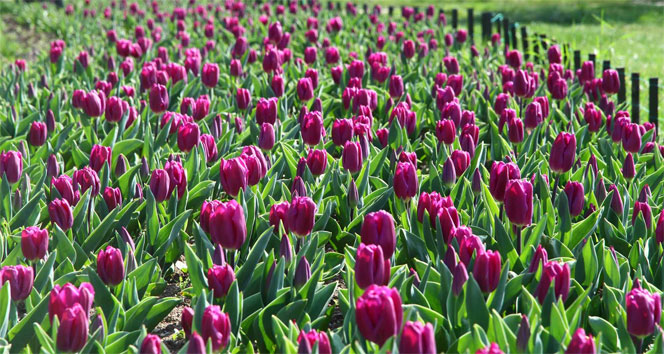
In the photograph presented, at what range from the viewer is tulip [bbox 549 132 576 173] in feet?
9.82

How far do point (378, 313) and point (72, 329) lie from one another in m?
0.69

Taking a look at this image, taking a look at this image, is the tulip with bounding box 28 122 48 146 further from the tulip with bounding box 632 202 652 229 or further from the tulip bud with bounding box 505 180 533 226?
the tulip with bounding box 632 202 652 229

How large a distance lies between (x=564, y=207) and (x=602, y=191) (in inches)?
11.5

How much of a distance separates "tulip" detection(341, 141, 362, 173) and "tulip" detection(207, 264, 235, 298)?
99cm

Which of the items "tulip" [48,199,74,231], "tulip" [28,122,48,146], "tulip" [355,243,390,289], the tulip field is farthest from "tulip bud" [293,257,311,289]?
"tulip" [28,122,48,146]

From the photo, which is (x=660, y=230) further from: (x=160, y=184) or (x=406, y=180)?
(x=160, y=184)

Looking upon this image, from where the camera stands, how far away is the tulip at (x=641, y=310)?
1.90m

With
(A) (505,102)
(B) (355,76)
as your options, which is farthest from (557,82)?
(B) (355,76)

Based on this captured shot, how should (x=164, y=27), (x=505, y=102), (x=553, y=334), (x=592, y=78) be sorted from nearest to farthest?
(x=553, y=334) < (x=505, y=102) < (x=592, y=78) < (x=164, y=27)

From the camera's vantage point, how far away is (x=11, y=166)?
3117 millimetres

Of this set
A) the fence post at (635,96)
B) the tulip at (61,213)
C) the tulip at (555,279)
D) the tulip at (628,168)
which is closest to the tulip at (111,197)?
the tulip at (61,213)

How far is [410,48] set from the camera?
601 cm

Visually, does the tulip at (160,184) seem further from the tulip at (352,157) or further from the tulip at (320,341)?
the tulip at (320,341)

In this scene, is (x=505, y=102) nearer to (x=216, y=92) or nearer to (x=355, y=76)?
(x=355, y=76)
